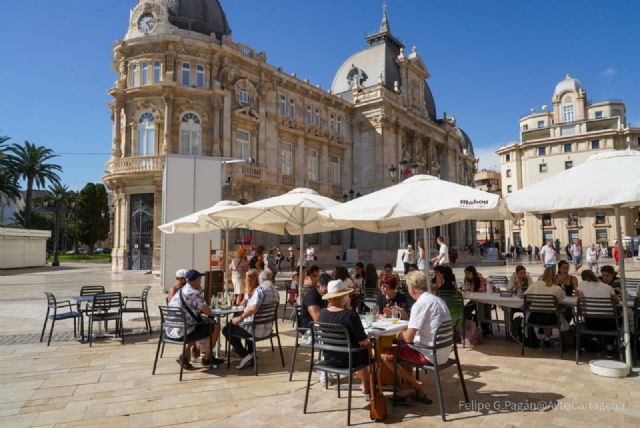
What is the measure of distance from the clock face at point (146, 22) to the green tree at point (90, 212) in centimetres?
3556

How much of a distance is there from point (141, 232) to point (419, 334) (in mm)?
24132

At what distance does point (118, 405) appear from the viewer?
5.05 metres

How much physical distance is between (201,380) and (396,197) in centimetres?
393

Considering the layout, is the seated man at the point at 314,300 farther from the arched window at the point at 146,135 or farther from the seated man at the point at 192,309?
the arched window at the point at 146,135

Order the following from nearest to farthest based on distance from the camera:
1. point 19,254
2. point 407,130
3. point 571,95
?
1. point 19,254
2. point 407,130
3. point 571,95

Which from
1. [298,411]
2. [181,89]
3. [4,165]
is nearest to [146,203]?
[181,89]

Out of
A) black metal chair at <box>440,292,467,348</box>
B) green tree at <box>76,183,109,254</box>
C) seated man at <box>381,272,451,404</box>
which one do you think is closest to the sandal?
seated man at <box>381,272,451,404</box>

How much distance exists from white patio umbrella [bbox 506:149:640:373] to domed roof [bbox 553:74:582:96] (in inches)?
2920

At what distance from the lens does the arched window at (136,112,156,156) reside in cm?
2561

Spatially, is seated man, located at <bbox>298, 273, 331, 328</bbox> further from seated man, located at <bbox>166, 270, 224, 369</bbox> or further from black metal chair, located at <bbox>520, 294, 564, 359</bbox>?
black metal chair, located at <bbox>520, 294, 564, 359</bbox>

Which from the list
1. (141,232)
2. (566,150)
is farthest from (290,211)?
(566,150)

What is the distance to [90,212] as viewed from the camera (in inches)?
2192

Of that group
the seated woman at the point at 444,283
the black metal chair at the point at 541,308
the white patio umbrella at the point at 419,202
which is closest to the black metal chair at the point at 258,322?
the white patio umbrella at the point at 419,202

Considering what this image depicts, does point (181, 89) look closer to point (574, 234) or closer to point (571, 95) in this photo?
point (574, 234)
